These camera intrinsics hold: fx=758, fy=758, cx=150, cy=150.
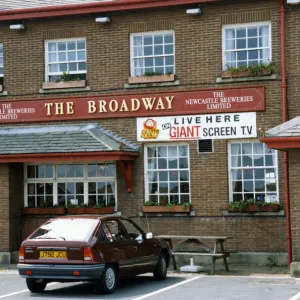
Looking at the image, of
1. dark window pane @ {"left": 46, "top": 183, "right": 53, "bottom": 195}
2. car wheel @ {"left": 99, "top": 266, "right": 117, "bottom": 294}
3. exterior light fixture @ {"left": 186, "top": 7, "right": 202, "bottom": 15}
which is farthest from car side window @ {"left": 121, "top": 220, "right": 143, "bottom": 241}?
exterior light fixture @ {"left": 186, "top": 7, "right": 202, "bottom": 15}

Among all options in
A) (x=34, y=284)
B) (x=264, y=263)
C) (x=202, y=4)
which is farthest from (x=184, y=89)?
(x=34, y=284)

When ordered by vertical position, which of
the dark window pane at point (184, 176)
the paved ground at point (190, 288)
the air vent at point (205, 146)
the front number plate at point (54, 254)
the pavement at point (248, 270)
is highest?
the air vent at point (205, 146)

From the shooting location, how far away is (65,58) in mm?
21188

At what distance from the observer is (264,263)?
18.9 m

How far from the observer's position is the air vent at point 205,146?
64.3 feet

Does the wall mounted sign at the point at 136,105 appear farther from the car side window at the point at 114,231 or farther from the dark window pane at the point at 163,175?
the car side window at the point at 114,231

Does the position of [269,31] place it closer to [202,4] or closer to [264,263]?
[202,4]

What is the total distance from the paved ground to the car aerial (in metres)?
0.35

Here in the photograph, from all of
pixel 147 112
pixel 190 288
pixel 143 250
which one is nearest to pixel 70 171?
pixel 147 112

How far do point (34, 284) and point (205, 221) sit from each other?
6.33 meters

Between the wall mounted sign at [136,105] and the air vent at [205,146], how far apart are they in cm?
78

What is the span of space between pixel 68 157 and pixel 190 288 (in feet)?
20.3

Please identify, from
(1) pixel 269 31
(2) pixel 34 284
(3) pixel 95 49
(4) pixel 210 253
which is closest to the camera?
(2) pixel 34 284

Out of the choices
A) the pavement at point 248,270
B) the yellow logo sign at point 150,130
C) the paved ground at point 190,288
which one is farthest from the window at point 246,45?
the paved ground at point 190,288
